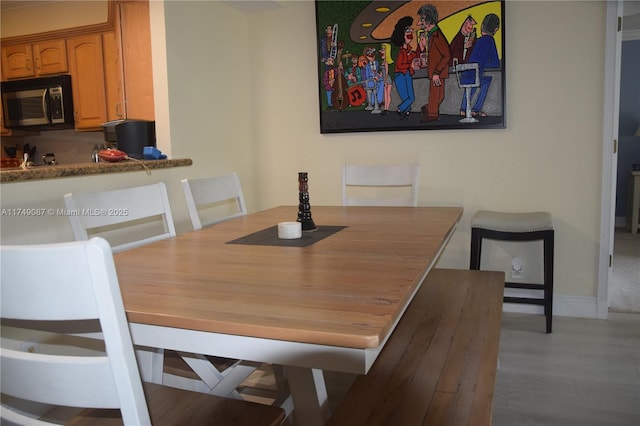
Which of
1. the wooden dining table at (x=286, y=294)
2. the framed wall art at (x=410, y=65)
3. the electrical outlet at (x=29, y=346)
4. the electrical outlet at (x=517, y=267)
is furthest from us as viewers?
the electrical outlet at (x=517, y=267)

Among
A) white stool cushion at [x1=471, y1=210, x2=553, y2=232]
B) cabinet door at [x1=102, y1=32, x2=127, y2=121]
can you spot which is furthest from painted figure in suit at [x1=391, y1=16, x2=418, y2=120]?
cabinet door at [x1=102, y1=32, x2=127, y2=121]

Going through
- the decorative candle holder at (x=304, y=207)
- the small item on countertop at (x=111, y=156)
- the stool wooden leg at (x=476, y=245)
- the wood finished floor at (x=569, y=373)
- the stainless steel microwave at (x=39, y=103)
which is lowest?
the wood finished floor at (x=569, y=373)

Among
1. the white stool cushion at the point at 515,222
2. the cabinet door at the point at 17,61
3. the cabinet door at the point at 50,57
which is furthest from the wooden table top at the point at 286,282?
the cabinet door at the point at 17,61

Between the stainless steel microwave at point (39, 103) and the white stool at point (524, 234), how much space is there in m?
3.31

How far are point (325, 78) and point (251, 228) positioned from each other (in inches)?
73.7

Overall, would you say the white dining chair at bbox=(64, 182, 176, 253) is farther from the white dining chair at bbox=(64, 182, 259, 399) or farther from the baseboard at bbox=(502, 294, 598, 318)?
the baseboard at bbox=(502, 294, 598, 318)

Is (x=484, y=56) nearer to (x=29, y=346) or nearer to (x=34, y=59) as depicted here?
(x=29, y=346)

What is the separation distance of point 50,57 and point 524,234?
13.2 ft

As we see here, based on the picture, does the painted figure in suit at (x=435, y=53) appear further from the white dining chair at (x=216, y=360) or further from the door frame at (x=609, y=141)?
the white dining chair at (x=216, y=360)

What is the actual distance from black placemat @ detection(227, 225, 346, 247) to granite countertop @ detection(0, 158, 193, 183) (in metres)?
0.91

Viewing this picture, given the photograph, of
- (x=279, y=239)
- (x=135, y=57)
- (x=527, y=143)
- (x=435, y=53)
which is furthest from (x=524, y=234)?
(x=135, y=57)

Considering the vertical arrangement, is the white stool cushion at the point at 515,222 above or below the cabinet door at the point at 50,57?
below

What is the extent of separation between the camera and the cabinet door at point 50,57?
427cm

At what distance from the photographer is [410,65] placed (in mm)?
3352
